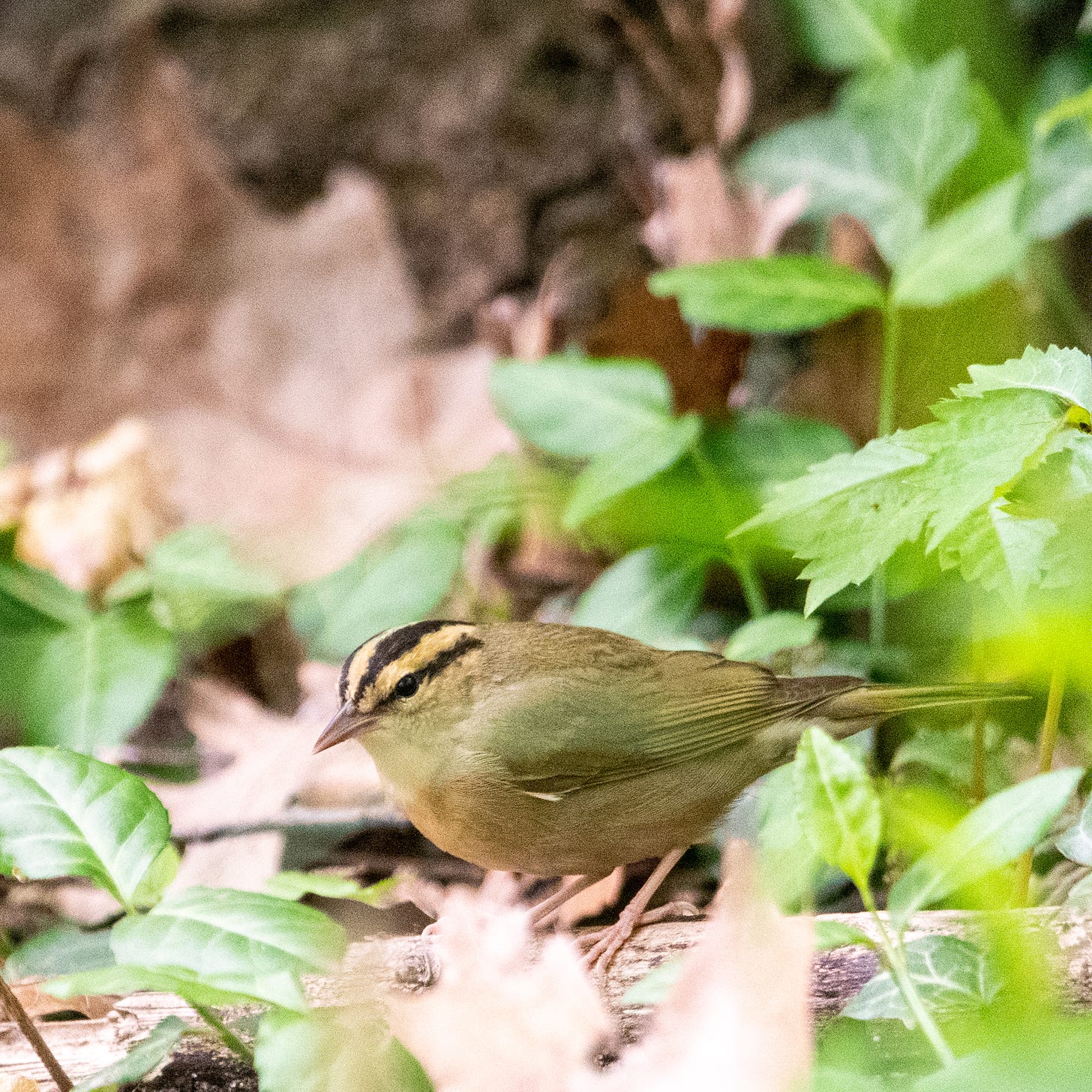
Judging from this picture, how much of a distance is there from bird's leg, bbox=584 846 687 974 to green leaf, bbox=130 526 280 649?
4.11 feet

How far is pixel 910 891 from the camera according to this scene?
1.42 meters

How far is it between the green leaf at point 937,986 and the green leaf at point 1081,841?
0.88ft

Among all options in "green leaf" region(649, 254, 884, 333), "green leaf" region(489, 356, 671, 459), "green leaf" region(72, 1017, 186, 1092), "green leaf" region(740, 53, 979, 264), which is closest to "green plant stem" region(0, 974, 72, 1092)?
"green leaf" region(72, 1017, 186, 1092)

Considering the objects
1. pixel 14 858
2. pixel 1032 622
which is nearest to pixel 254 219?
pixel 14 858

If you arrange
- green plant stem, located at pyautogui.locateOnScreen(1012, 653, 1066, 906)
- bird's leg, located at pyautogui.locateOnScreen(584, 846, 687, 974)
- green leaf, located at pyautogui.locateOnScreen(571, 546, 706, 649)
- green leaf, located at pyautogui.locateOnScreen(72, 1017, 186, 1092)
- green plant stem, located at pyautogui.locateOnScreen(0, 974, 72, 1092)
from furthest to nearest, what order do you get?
1. green leaf, located at pyautogui.locateOnScreen(571, 546, 706, 649)
2. bird's leg, located at pyautogui.locateOnScreen(584, 846, 687, 974)
3. green plant stem, located at pyautogui.locateOnScreen(1012, 653, 1066, 906)
4. green plant stem, located at pyautogui.locateOnScreen(0, 974, 72, 1092)
5. green leaf, located at pyautogui.locateOnScreen(72, 1017, 186, 1092)

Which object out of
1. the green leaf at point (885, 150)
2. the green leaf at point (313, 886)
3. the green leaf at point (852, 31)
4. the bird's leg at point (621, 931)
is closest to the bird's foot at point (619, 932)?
the bird's leg at point (621, 931)

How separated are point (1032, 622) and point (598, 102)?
13.0 ft

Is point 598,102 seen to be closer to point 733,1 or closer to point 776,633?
point 733,1

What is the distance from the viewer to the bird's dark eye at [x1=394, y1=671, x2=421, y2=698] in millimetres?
2689

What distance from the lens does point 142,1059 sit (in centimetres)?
165

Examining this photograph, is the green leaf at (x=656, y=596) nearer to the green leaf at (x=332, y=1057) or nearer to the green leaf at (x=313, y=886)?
the green leaf at (x=313, y=886)

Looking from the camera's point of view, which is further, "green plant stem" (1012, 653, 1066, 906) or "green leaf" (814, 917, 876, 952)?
"green plant stem" (1012, 653, 1066, 906)

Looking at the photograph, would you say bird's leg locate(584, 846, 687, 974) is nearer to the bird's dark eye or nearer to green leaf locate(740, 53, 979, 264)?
the bird's dark eye

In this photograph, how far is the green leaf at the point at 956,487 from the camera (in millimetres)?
1653
